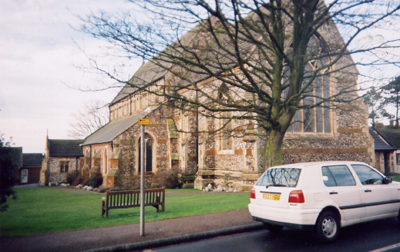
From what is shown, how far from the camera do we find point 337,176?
666cm

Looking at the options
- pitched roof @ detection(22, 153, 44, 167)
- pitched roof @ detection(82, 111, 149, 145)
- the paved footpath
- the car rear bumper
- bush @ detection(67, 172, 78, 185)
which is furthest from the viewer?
pitched roof @ detection(22, 153, 44, 167)

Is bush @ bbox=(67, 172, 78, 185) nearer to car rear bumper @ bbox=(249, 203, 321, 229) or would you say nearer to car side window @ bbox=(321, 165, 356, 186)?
car rear bumper @ bbox=(249, 203, 321, 229)

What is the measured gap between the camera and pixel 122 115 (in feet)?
120

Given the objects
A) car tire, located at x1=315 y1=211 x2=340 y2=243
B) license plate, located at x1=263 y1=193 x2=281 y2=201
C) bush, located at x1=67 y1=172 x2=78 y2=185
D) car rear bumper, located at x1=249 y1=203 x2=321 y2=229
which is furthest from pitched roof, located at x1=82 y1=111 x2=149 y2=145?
car tire, located at x1=315 y1=211 x2=340 y2=243

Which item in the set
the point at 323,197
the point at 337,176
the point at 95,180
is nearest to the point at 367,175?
the point at 337,176

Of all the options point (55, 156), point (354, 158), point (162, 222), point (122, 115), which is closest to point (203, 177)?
point (354, 158)

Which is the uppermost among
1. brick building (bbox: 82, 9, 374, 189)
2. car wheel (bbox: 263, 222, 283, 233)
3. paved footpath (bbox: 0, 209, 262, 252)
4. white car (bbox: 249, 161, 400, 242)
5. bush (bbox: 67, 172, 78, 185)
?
brick building (bbox: 82, 9, 374, 189)

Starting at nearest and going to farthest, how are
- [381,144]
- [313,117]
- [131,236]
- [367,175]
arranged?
[131,236] < [367,175] < [313,117] < [381,144]

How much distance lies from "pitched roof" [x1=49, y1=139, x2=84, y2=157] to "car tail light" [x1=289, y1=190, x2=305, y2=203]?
35.2m

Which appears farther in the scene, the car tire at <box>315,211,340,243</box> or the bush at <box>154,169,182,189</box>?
the bush at <box>154,169,182,189</box>

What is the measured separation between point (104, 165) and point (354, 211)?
2273 cm

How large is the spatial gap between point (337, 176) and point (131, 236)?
4.64 meters

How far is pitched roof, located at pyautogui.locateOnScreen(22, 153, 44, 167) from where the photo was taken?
49.3 metres

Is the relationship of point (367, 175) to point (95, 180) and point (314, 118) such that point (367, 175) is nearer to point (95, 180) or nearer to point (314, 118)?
point (314, 118)
